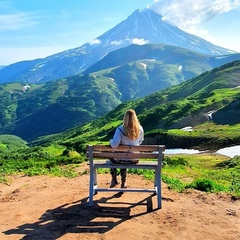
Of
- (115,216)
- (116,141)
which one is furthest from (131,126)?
(115,216)

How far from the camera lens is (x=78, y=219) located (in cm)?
979

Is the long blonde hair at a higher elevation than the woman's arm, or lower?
higher

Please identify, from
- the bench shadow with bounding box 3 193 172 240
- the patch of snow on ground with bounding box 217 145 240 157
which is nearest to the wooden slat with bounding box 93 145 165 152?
the bench shadow with bounding box 3 193 172 240

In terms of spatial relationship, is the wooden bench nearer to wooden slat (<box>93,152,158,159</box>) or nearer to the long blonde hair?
wooden slat (<box>93,152,158,159</box>)

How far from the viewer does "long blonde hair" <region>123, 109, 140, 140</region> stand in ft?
36.3

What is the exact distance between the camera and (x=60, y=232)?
8883 millimetres

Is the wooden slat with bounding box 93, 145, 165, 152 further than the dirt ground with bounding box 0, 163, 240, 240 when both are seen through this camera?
Yes

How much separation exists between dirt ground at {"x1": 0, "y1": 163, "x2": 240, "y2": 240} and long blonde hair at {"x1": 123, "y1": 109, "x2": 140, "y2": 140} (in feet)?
6.64

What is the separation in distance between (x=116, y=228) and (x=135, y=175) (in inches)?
263

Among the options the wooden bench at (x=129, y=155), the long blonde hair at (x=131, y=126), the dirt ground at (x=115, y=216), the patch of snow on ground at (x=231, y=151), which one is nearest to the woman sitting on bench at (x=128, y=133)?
the long blonde hair at (x=131, y=126)

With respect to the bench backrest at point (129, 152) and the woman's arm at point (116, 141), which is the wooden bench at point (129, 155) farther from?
the woman's arm at point (116, 141)

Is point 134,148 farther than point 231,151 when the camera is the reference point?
No

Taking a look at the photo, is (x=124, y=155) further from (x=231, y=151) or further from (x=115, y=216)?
(x=231, y=151)

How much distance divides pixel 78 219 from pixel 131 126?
3.19 meters
